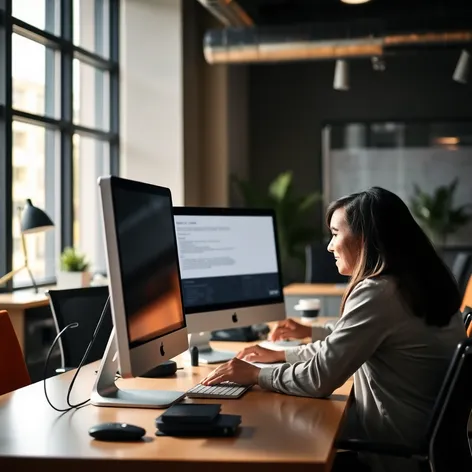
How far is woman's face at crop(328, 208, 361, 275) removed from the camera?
221 centimetres

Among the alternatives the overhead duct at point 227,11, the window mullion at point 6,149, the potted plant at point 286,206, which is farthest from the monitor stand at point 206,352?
the potted plant at point 286,206

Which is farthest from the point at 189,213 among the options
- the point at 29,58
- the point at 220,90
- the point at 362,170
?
the point at 362,170

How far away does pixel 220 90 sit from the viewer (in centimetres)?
806

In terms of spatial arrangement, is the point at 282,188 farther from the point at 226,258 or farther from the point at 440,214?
the point at 226,258

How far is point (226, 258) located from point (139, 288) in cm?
102

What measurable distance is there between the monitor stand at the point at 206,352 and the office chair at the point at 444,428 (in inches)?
35.3

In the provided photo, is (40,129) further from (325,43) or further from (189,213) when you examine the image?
(189,213)

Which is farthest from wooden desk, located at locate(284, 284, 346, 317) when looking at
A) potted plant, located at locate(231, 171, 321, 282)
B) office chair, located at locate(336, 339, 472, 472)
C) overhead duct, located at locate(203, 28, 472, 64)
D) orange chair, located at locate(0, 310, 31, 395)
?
office chair, located at locate(336, 339, 472, 472)

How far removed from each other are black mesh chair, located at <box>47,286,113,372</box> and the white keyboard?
0.93 metres

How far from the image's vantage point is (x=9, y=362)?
242 centimetres

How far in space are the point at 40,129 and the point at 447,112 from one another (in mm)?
4958

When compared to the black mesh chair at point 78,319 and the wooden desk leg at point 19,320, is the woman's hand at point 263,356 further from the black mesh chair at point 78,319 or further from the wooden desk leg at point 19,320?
the wooden desk leg at point 19,320

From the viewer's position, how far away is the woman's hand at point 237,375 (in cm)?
223

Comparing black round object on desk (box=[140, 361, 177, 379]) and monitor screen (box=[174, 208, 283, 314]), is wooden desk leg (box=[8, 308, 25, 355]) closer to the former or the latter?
monitor screen (box=[174, 208, 283, 314])
